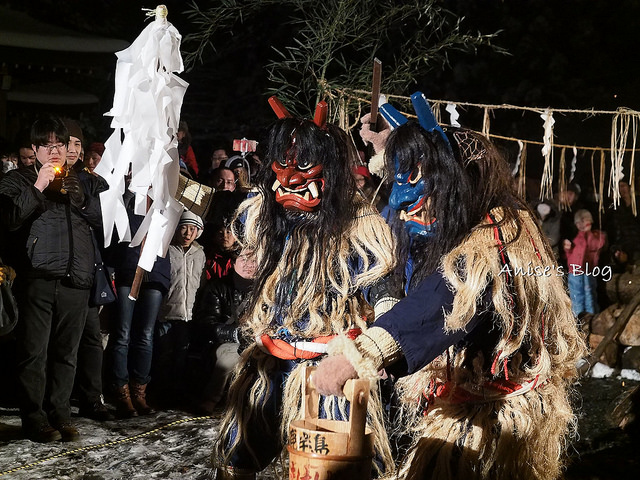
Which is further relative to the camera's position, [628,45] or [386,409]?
[628,45]

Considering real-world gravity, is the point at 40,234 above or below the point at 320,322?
above

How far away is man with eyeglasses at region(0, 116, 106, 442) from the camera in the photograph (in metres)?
4.98

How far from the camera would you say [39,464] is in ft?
15.2

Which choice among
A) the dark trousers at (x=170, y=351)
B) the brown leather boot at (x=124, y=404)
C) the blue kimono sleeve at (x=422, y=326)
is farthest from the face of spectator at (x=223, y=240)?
the blue kimono sleeve at (x=422, y=326)

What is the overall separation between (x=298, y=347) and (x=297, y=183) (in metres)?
0.74

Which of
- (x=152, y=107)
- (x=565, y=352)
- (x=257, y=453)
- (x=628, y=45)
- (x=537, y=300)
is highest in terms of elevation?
(x=628, y=45)

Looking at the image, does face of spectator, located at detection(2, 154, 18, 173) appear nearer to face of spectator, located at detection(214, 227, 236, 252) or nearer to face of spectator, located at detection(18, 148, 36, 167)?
face of spectator, located at detection(18, 148, 36, 167)

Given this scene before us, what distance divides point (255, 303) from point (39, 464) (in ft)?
6.29

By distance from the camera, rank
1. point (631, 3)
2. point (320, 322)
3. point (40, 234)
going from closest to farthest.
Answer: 1. point (320, 322)
2. point (40, 234)
3. point (631, 3)

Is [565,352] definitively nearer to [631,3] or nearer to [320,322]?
[320,322]

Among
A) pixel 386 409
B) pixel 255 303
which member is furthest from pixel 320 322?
pixel 386 409

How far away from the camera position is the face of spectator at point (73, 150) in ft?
17.2

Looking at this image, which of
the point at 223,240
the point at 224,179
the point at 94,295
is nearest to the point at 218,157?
the point at 224,179

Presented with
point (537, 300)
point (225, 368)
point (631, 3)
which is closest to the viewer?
point (537, 300)
